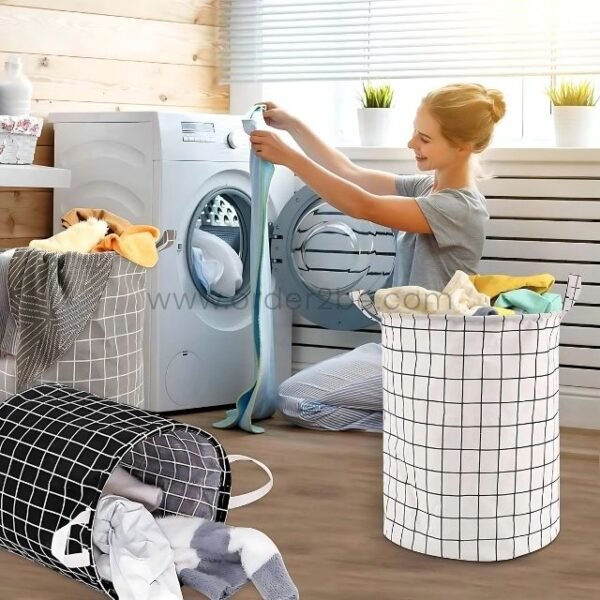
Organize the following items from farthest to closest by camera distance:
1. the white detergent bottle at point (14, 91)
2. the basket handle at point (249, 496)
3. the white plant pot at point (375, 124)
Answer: the white plant pot at point (375, 124), the white detergent bottle at point (14, 91), the basket handle at point (249, 496)

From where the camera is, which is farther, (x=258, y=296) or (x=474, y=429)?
(x=258, y=296)

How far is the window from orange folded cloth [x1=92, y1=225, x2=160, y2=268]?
151cm

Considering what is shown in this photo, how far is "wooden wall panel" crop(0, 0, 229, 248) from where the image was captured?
3367 millimetres

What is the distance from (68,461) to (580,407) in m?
1.92

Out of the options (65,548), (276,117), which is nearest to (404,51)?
(276,117)

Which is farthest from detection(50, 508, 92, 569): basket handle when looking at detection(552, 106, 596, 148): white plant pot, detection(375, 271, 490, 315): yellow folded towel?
detection(552, 106, 596, 148): white plant pot

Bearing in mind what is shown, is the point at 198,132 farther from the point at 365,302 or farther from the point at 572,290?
the point at 572,290

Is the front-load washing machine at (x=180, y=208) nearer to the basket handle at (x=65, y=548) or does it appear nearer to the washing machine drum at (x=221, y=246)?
the washing machine drum at (x=221, y=246)

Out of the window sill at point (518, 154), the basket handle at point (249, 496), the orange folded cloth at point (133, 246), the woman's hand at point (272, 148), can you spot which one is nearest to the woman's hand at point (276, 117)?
the woman's hand at point (272, 148)

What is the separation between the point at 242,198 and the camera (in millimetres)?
3494

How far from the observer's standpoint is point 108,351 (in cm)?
250

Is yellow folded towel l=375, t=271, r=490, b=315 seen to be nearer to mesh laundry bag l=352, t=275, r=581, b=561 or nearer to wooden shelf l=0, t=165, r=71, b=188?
mesh laundry bag l=352, t=275, r=581, b=561

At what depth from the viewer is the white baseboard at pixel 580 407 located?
3.32m

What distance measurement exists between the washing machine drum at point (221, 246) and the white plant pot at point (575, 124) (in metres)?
1.01
